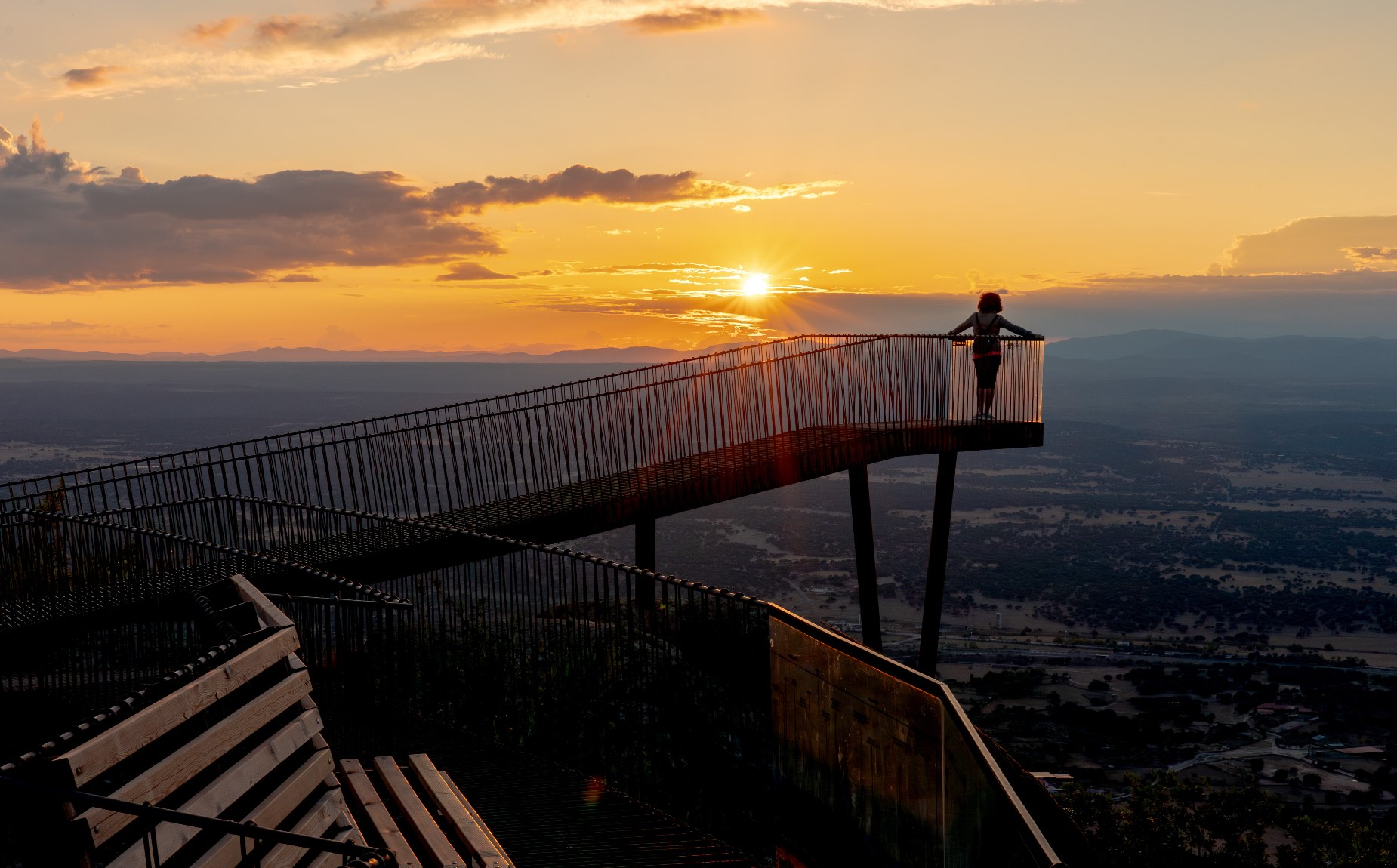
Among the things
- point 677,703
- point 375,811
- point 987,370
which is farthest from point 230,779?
point 987,370

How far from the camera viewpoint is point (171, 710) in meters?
4.17

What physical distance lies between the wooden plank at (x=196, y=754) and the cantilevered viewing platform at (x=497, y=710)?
0.5 inches

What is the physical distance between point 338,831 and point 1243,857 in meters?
25.8

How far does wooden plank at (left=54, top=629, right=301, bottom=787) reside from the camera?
3.65 m

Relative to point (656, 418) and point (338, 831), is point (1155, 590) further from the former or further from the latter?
point (338, 831)

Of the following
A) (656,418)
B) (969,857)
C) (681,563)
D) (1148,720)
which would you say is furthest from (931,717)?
(681,563)

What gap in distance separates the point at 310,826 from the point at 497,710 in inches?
238

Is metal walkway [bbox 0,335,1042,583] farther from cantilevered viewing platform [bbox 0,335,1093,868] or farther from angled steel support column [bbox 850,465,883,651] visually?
angled steel support column [bbox 850,465,883,651]

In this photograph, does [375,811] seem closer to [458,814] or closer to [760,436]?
[458,814]

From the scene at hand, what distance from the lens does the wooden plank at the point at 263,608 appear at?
211 inches

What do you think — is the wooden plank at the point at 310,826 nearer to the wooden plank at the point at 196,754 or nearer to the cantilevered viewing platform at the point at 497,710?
the cantilevered viewing platform at the point at 497,710

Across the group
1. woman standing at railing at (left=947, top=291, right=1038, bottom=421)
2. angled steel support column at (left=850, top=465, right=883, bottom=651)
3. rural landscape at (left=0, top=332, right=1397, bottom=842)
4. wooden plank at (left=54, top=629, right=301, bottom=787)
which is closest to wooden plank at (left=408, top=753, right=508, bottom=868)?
wooden plank at (left=54, top=629, right=301, bottom=787)

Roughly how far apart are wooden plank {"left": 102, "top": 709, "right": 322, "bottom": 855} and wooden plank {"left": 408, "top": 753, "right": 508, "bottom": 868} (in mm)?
1294

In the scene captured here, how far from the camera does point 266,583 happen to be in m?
12.7
